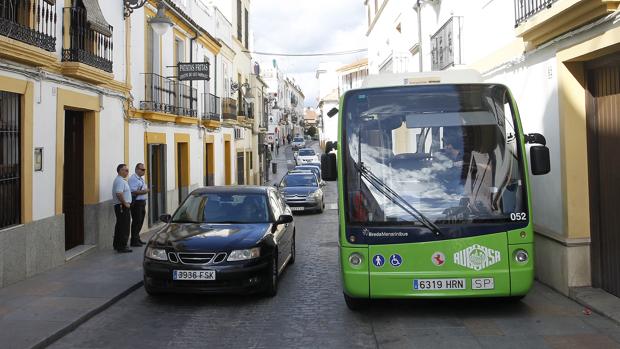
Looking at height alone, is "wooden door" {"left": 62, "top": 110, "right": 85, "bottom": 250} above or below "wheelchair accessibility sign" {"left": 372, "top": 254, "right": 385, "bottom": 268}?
above

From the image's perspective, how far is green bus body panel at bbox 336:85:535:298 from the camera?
619 centimetres

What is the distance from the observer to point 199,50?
19.7 metres

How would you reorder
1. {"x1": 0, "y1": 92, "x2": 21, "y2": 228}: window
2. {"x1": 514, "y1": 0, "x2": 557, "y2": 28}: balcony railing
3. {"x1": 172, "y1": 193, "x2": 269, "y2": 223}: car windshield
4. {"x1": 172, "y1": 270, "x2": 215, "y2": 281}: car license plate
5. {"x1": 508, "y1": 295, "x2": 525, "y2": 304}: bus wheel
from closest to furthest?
{"x1": 508, "y1": 295, "x2": 525, "y2": 304}: bus wheel, {"x1": 172, "y1": 270, "x2": 215, "y2": 281}: car license plate, {"x1": 514, "y1": 0, "x2": 557, "y2": 28}: balcony railing, {"x1": 0, "y1": 92, "x2": 21, "y2": 228}: window, {"x1": 172, "y1": 193, "x2": 269, "y2": 223}: car windshield

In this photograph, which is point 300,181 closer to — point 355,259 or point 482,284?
point 355,259

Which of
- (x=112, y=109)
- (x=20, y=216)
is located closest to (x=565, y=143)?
(x=20, y=216)

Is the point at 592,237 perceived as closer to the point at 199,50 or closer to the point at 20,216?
the point at 20,216

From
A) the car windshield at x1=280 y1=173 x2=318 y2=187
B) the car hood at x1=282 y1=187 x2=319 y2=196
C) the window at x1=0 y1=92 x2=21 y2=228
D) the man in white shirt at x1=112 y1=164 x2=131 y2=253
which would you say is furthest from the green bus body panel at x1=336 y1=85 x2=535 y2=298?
the car windshield at x1=280 y1=173 x2=318 y2=187

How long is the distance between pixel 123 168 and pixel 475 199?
730 cm

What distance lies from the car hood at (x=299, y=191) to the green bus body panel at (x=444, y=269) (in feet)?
43.6

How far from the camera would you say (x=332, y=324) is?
641cm

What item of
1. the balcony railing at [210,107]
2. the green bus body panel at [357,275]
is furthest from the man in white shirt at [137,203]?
the balcony railing at [210,107]

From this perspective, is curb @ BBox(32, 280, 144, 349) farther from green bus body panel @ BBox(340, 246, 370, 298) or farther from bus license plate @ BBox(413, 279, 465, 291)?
bus license plate @ BBox(413, 279, 465, 291)

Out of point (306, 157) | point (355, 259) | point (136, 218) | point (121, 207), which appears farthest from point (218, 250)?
point (306, 157)

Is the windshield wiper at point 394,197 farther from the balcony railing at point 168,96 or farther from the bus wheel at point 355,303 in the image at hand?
the balcony railing at point 168,96
